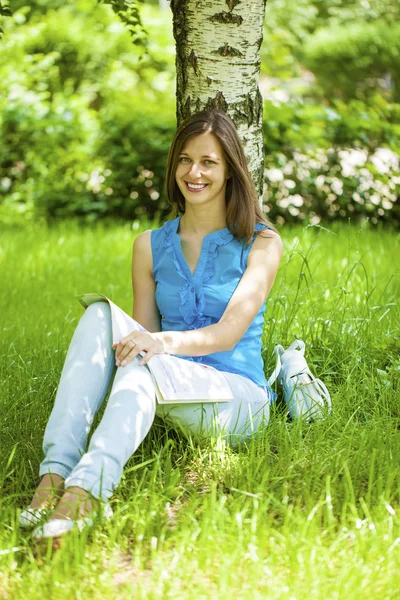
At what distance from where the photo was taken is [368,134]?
7.11 meters

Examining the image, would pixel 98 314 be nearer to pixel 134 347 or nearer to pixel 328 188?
pixel 134 347

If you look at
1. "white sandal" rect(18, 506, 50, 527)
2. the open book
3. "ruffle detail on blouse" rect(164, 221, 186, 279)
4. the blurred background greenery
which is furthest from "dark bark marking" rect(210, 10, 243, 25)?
the blurred background greenery

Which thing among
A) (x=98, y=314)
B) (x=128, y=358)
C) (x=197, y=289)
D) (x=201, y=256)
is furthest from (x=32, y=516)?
(x=201, y=256)

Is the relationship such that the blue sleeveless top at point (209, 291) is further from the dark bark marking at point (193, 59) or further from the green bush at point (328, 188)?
the green bush at point (328, 188)

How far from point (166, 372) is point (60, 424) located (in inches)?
13.9

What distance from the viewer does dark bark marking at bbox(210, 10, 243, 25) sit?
3225mm

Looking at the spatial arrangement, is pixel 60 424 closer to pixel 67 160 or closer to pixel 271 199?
pixel 271 199

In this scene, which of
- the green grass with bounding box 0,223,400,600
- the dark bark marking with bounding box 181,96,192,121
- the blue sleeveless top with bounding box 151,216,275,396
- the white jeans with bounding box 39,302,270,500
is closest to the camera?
the green grass with bounding box 0,223,400,600

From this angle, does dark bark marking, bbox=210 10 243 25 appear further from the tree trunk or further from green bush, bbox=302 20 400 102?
green bush, bbox=302 20 400 102

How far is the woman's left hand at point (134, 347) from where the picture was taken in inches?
95.9

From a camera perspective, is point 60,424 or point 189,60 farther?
point 189,60

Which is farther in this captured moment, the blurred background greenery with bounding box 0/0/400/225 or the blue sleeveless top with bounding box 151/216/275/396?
the blurred background greenery with bounding box 0/0/400/225

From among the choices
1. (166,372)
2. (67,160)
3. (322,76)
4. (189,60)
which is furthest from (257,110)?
(322,76)

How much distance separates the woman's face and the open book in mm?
568
